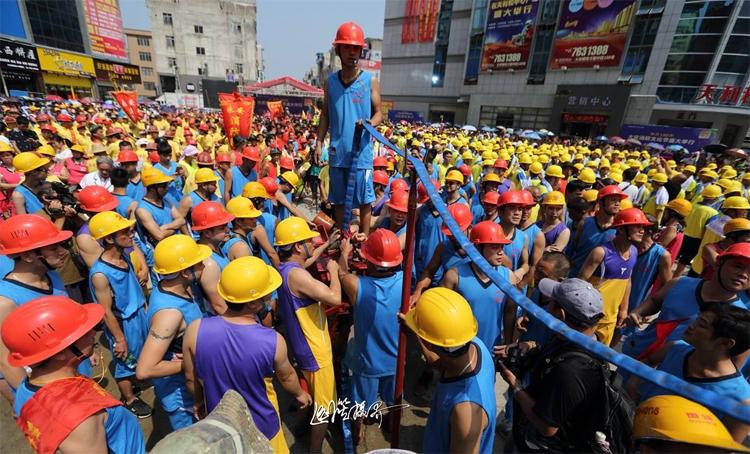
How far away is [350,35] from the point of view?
334cm

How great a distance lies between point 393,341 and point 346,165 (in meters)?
2.12

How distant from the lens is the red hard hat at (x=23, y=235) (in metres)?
2.72

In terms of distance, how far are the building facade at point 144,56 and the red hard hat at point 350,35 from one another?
7837cm

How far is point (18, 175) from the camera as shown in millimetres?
5020

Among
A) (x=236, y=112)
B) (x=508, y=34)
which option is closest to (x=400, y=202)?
(x=236, y=112)

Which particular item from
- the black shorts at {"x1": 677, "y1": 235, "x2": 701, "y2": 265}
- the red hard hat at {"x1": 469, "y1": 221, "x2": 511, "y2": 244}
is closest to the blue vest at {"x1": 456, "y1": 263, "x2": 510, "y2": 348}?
the red hard hat at {"x1": 469, "y1": 221, "x2": 511, "y2": 244}

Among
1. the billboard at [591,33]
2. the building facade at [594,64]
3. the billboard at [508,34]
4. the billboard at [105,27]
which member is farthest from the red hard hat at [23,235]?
the billboard at [105,27]

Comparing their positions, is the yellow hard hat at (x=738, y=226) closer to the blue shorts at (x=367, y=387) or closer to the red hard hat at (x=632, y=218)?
the red hard hat at (x=632, y=218)

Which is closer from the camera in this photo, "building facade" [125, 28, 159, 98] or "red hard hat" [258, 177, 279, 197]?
"red hard hat" [258, 177, 279, 197]

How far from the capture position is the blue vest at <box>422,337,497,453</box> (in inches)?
78.3

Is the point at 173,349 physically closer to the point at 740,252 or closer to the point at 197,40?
the point at 740,252

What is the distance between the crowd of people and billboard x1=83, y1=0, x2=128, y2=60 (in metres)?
55.6

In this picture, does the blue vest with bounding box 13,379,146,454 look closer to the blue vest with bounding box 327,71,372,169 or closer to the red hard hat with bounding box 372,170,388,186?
the blue vest with bounding box 327,71,372,169

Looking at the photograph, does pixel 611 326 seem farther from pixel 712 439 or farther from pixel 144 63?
pixel 144 63
